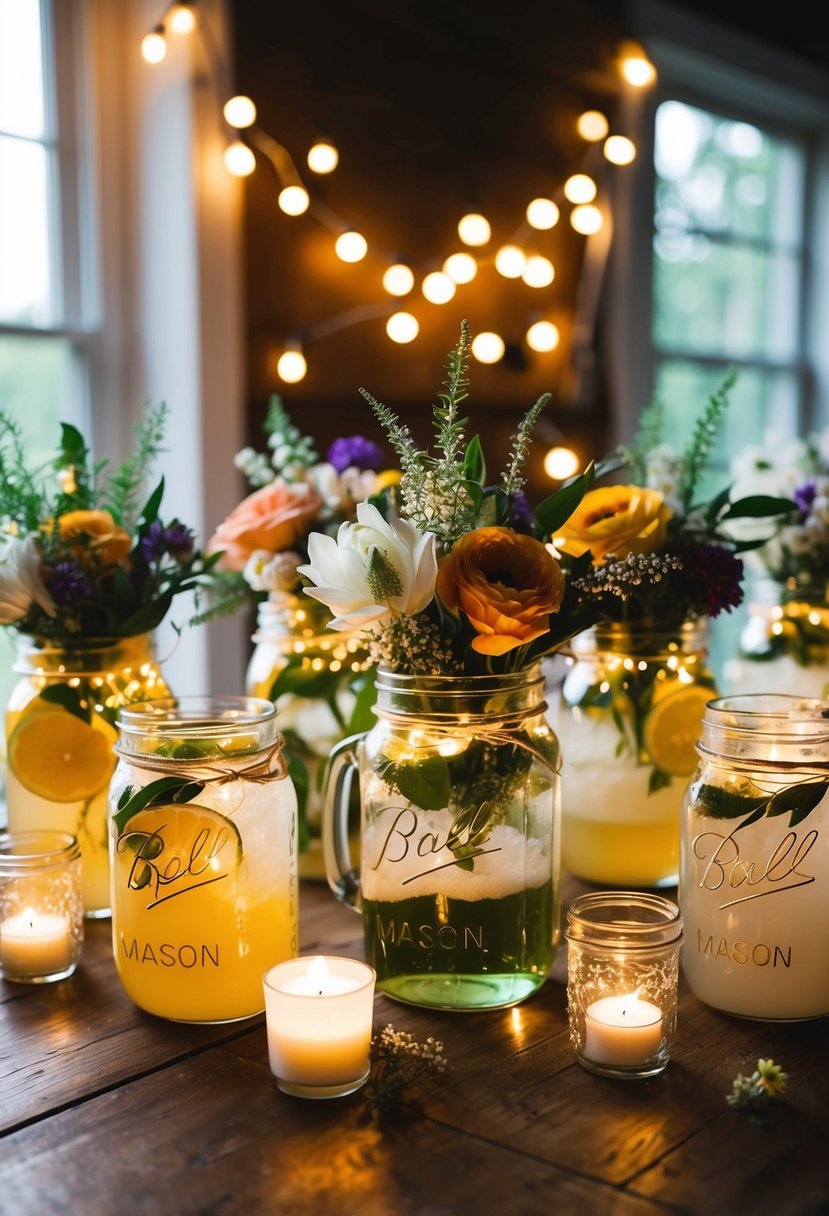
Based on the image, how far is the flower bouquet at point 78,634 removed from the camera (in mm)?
A: 1074

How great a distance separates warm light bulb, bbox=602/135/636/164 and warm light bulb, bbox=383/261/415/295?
0.52 metres

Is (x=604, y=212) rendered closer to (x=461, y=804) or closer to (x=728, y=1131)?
(x=461, y=804)

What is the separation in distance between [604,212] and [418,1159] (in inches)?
87.7

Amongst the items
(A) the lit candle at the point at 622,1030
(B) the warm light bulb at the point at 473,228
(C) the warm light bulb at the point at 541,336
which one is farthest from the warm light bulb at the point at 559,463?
(A) the lit candle at the point at 622,1030

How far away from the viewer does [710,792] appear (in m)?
0.93

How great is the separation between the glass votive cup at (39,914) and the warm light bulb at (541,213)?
179 centimetres

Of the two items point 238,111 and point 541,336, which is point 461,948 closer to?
point 238,111

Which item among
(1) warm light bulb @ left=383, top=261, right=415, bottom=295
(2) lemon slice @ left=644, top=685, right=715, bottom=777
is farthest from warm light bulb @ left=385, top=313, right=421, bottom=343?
(2) lemon slice @ left=644, top=685, right=715, bottom=777

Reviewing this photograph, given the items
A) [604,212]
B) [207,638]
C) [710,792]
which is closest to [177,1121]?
[710,792]

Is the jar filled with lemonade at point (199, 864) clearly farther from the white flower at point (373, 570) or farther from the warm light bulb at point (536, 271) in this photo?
the warm light bulb at point (536, 271)

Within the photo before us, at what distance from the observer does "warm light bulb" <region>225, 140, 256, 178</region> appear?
1877mm

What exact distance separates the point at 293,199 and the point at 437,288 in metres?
0.35

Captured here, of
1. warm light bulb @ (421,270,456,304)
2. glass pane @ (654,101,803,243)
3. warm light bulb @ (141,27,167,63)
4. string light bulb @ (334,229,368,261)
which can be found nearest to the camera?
warm light bulb @ (141,27,167,63)

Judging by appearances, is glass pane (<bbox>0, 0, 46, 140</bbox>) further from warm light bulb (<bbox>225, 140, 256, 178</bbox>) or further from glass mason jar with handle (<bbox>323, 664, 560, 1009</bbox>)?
glass mason jar with handle (<bbox>323, 664, 560, 1009</bbox>)
